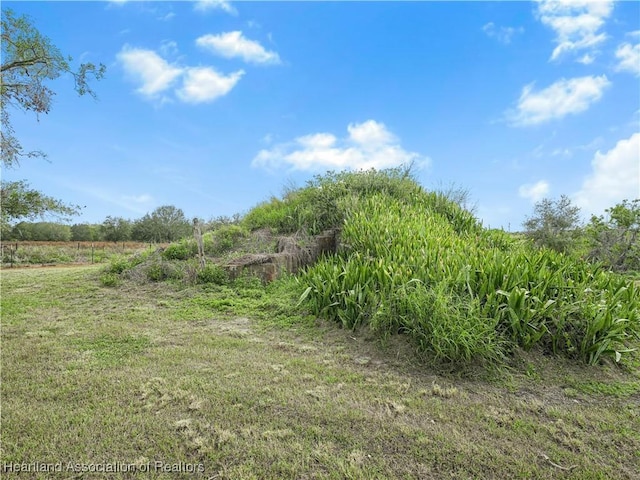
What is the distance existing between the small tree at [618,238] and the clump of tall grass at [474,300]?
6.03 m

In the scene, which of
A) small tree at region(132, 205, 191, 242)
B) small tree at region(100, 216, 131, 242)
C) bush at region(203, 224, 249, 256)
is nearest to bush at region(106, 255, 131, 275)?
bush at region(203, 224, 249, 256)

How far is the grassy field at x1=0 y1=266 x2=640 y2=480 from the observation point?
2.12m

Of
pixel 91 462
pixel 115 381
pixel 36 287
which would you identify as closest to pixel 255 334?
pixel 115 381

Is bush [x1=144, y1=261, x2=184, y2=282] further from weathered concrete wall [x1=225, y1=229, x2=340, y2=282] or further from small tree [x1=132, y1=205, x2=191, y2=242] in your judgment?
small tree [x1=132, y1=205, x2=191, y2=242]

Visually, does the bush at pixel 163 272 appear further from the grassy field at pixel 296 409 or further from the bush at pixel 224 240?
the grassy field at pixel 296 409

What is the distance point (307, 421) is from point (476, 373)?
5.59ft

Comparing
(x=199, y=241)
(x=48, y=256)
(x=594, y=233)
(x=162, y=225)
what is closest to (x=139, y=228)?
(x=162, y=225)

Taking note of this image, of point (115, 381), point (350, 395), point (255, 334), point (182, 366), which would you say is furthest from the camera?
point (255, 334)

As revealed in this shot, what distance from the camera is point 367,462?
211cm

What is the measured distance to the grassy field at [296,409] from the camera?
2125mm

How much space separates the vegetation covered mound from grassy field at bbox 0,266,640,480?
0.21 metres

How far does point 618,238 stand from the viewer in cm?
1034

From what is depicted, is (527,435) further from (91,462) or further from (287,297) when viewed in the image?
(287,297)

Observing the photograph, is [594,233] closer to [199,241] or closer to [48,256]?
[199,241]
